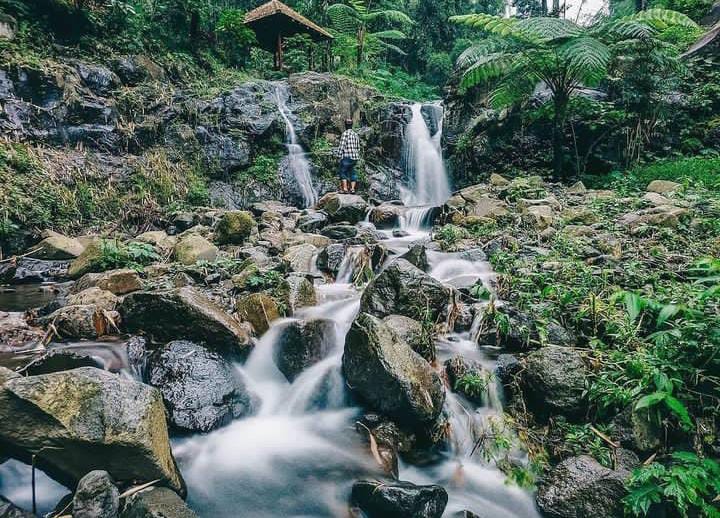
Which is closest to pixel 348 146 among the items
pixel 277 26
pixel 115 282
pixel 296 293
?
pixel 296 293

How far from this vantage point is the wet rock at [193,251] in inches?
223

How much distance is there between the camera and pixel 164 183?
29.4 ft

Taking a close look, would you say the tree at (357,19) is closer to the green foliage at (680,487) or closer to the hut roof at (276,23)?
the hut roof at (276,23)

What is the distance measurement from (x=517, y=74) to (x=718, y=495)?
912cm

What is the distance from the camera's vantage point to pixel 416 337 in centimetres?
349

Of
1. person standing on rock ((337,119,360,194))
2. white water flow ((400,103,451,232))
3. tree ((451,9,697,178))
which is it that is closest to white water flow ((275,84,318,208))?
person standing on rock ((337,119,360,194))

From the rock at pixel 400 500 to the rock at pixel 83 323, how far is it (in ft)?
8.93

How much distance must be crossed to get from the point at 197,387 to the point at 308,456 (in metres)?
0.97

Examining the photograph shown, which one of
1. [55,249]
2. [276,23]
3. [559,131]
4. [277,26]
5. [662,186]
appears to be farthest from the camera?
[277,26]

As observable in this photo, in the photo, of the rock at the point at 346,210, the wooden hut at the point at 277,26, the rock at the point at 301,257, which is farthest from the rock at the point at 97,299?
the wooden hut at the point at 277,26

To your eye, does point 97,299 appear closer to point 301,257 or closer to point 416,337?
point 301,257

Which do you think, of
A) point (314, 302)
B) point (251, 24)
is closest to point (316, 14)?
point (251, 24)

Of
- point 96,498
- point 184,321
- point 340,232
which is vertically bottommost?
point 96,498

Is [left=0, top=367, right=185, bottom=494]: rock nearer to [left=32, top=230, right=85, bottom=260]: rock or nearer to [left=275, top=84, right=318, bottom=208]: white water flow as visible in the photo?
[left=32, top=230, right=85, bottom=260]: rock
